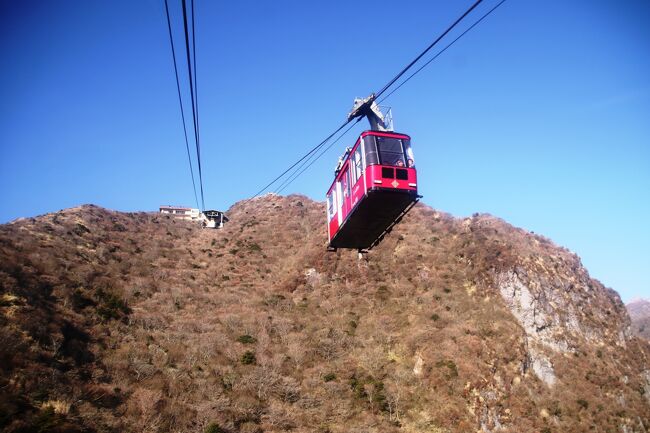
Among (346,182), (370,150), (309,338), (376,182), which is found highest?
(370,150)

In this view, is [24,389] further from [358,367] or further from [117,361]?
[358,367]

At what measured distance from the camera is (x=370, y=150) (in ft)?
58.7

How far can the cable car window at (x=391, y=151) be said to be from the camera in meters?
17.8

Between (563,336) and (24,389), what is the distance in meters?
54.8

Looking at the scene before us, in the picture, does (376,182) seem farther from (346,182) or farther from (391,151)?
(346,182)

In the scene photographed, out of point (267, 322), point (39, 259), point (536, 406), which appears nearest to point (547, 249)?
point (536, 406)

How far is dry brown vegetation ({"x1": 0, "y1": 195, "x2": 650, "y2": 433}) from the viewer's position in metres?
33.8

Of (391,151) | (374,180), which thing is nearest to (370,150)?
(391,151)

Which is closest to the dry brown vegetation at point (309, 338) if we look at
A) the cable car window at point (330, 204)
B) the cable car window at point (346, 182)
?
the cable car window at point (330, 204)

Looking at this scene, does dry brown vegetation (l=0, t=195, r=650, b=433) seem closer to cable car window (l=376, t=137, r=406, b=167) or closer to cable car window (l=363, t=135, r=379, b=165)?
cable car window (l=363, t=135, r=379, b=165)

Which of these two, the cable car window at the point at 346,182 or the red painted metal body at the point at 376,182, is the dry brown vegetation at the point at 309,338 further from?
the cable car window at the point at 346,182

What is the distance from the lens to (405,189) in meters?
17.7

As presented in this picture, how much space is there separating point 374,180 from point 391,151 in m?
1.79

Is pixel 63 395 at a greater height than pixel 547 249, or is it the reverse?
pixel 547 249
